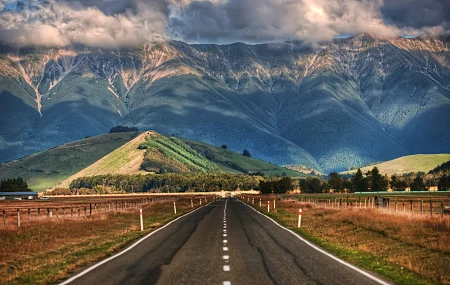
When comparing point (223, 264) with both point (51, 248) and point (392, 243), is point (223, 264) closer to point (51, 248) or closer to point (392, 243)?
point (51, 248)

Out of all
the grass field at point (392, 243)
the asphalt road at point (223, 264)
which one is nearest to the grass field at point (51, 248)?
the asphalt road at point (223, 264)

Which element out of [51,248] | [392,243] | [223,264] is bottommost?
[392,243]

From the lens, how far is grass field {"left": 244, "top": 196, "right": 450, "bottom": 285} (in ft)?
73.1

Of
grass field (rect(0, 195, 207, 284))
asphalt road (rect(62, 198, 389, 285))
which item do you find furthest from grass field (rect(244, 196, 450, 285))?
grass field (rect(0, 195, 207, 284))

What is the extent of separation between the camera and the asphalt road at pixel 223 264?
66.8 ft

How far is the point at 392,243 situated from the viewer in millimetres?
32062

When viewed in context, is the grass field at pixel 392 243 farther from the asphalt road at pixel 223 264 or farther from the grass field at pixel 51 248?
the grass field at pixel 51 248

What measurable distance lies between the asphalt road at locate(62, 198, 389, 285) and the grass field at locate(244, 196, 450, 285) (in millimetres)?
1226

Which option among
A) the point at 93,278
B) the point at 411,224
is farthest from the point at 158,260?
the point at 411,224

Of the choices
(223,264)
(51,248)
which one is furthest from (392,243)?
(51,248)

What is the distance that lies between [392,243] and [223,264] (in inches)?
450

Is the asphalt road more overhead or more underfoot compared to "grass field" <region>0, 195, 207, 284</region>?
more underfoot

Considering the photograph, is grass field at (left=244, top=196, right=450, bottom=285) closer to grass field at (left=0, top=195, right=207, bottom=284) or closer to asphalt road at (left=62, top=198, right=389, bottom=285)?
asphalt road at (left=62, top=198, right=389, bottom=285)

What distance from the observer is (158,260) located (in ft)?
83.9
